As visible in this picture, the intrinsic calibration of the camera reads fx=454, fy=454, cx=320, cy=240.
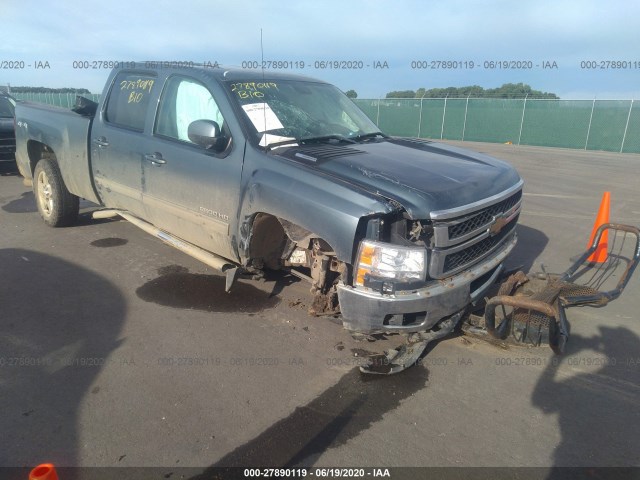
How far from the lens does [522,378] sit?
3.19 m

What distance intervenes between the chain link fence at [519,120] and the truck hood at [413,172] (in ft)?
73.2

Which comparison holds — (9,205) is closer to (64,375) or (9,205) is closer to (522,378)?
(64,375)

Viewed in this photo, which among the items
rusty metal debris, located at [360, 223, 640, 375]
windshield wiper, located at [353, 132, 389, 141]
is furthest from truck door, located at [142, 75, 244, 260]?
rusty metal debris, located at [360, 223, 640, 375]

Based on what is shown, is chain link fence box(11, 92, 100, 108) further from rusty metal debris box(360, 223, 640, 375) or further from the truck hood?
rusty metal debris box(360, 223, 640, 375)

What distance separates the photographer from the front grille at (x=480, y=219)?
9.84ft

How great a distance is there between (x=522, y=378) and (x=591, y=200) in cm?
751

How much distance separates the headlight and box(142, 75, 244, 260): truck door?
4.15ft

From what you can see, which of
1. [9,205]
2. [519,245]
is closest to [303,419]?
[519,245]

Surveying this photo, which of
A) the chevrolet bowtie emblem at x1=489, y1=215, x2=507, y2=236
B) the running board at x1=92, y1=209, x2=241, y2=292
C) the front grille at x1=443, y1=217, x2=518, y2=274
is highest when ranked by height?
the chevrolet bowtie emblem at x1=489, y1=215, x2=507, y2=236

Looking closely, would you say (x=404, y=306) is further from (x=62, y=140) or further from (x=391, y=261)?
(x=62, y=140)

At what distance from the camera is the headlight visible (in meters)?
2.80

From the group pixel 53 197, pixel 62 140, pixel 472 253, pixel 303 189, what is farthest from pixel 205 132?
pixel 53 197

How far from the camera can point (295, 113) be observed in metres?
4.03

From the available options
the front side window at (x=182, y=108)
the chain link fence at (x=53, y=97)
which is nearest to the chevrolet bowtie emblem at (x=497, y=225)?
the front side window at (x=182, y=108)
